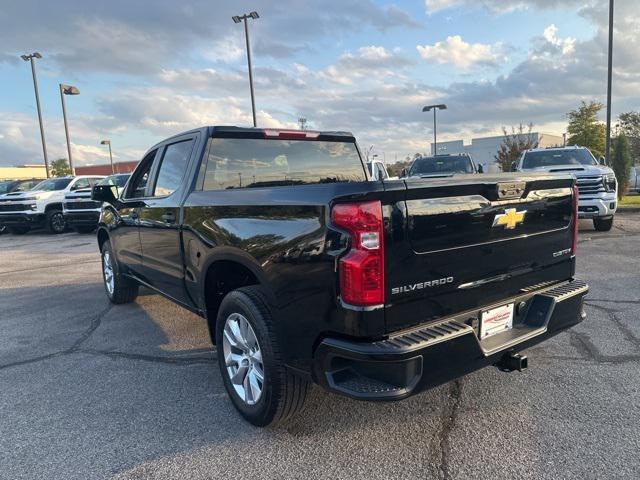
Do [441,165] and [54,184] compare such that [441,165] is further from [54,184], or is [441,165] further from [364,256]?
[54,184]

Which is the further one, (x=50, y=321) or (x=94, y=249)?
(x=94, y=249)

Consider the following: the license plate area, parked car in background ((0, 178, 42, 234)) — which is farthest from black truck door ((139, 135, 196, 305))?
parked car in background ((0, 178, 42, 234))

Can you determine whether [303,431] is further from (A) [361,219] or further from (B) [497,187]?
(B) [497,187]

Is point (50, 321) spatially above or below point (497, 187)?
below

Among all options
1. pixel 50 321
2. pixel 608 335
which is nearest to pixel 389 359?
pixel 608 335

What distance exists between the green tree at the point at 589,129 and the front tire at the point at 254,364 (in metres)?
35.0

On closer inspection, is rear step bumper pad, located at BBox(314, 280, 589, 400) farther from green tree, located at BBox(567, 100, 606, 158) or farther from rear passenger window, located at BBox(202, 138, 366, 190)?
green tree, located at BBox(567, 100, 606, 158)

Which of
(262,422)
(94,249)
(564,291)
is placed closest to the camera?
(262,422)

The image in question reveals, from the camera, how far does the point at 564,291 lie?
3.11m

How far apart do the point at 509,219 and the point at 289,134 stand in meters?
2.15

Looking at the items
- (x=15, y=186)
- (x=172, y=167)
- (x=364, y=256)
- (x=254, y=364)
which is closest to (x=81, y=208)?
(x=15, y=186)

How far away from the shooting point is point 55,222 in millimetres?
16406

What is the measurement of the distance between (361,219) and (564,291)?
66.0 inches

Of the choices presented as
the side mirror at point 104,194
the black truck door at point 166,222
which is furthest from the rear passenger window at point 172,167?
the side mirror at point 104,194
